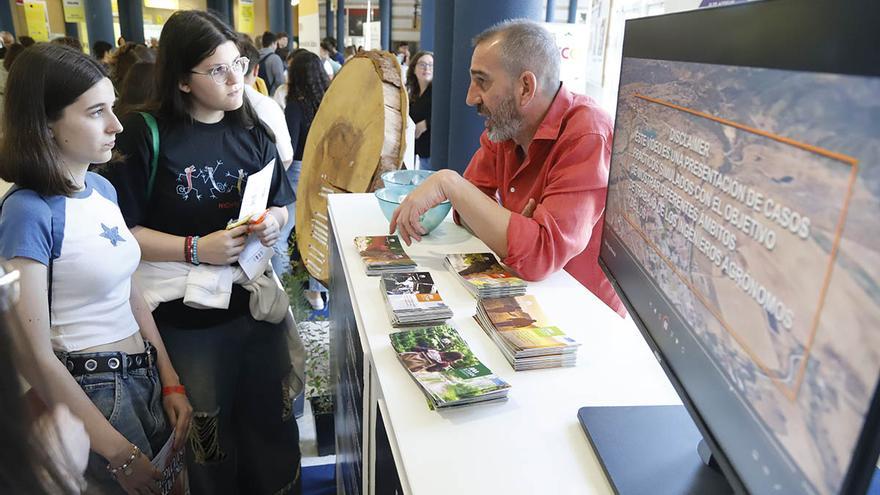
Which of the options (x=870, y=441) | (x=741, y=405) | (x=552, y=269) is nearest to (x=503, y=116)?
(x=552, y=269)

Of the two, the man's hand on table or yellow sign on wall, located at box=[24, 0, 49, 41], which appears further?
yellow sign on wall, located at box=[24, 0, 49, 41]

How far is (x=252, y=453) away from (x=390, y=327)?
1.13 m

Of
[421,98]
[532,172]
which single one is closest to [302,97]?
[421,98]

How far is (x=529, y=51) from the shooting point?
1.67 m

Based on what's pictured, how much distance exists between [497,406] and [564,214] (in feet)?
2.22

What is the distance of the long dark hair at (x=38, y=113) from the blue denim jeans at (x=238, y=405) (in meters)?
0.63

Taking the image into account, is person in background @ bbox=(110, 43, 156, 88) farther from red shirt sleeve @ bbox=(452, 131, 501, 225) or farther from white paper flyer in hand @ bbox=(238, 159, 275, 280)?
red shirt sleeve @ bbox=(452, 131, 501, 225)

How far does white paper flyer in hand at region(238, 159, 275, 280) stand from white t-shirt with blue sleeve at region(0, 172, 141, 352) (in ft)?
1.04

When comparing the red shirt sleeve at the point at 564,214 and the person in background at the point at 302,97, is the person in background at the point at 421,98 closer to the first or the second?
the person in background at the point at 302,97

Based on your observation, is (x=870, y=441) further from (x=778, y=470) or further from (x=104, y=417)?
(x=104, y=417)

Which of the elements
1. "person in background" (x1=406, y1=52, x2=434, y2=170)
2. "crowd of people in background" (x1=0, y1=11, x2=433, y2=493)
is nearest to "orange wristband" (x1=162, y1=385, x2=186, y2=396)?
"crowd of people in background" (x1=0, y1=11, x2=433, y2=493)

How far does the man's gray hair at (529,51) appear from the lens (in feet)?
5.48

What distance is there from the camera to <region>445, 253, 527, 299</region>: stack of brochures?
1304mm

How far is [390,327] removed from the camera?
45.6 inches
